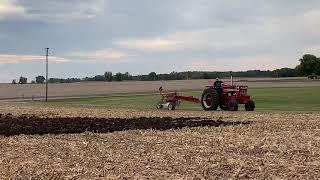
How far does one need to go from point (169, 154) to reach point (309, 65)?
145207mm

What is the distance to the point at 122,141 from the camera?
16.6 m

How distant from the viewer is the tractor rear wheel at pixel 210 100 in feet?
111

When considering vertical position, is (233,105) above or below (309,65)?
below

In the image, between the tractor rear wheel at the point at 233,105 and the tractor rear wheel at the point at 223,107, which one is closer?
the tractor rear wheel at the point at 233,105

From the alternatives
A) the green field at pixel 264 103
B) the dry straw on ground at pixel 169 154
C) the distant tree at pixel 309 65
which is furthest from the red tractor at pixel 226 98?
the distant tree at pixel 309 65

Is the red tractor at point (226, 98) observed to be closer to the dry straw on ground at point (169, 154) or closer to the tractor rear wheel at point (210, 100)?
the tractor rear wheel at point (210, 100)

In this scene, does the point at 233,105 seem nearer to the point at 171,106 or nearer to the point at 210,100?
the point at 210,100

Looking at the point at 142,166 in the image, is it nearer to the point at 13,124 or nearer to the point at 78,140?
the point at 78,140

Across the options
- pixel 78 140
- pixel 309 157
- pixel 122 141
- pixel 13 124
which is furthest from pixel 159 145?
pixel 13 124

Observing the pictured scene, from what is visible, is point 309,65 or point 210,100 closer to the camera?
point 210,100

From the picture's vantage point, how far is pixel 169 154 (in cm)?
1353

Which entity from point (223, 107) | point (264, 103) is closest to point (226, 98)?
point (223, 107)

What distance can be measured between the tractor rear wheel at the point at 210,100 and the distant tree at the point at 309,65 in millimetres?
121435

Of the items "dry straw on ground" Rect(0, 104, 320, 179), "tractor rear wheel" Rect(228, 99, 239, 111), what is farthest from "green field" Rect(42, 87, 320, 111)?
"dry straw on ground" Rect(0, 104, 320, 179)
